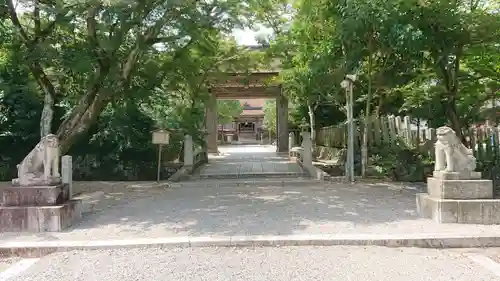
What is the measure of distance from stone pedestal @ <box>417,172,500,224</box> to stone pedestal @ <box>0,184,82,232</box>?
230 inches

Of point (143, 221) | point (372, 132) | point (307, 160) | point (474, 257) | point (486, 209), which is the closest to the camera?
point (474, 257)

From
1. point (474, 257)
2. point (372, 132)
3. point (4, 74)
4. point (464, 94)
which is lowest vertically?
point (474, 257)

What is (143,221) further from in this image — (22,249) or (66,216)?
(22,249)

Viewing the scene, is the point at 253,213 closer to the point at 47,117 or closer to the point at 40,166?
the point at 40,166

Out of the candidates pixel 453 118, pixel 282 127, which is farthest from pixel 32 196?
pixel 282 127

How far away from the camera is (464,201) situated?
670 centimetres

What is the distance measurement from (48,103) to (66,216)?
204 inches

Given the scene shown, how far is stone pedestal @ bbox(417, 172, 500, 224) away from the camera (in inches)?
263

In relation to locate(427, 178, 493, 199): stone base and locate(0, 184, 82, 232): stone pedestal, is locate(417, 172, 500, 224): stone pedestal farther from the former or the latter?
locate(0, 184, 82, 232): stone pedestal

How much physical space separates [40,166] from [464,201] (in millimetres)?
6668

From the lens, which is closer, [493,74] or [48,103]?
[48,103]

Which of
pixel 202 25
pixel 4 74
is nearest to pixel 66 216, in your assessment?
pixel 202 25

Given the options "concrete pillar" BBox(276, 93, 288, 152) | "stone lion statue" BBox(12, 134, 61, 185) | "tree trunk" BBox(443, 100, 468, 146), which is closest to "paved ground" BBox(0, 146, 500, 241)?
"stone lion statue" BBox(12, 134, 61, 185)

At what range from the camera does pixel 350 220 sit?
706 centimetres
